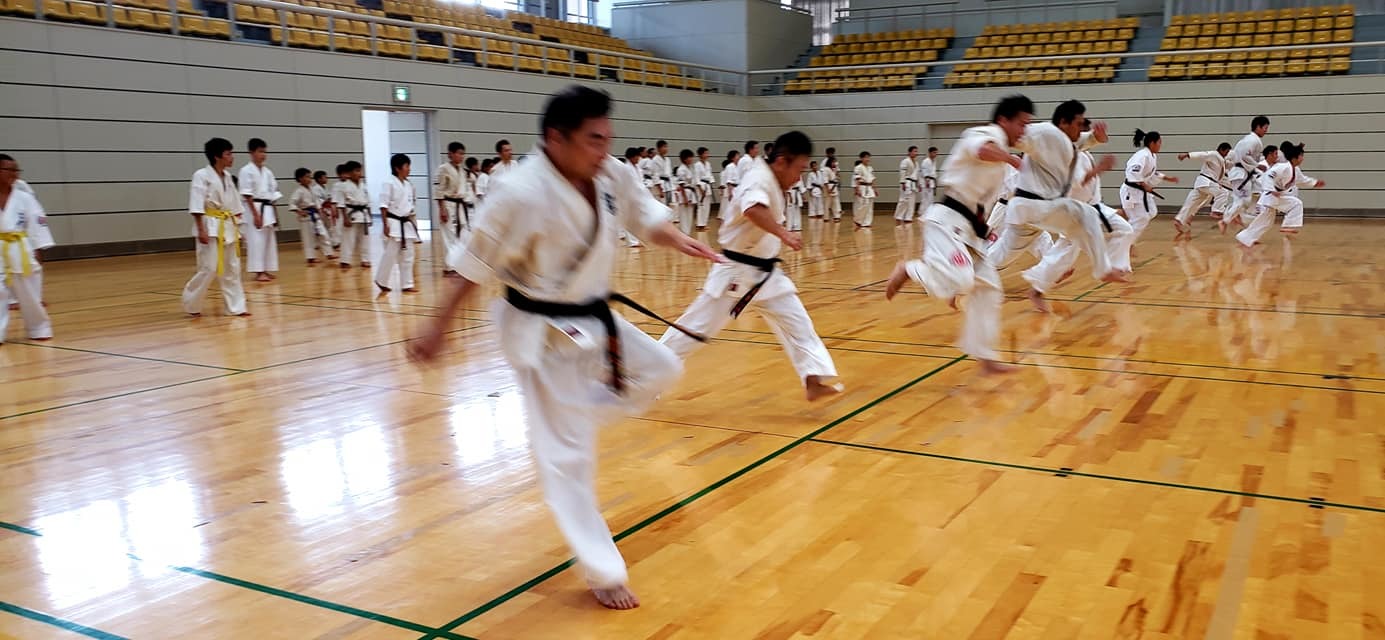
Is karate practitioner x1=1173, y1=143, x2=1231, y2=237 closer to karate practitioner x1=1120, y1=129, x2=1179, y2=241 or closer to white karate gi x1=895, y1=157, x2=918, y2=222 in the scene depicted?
karate practitioner x1=1120, y1=129, x2=1179, y2=241

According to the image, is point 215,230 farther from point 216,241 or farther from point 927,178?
point 927,178

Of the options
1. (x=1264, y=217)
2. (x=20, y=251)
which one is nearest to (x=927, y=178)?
(x=1264, y=217)

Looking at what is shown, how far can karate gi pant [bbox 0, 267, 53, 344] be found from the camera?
6.98m

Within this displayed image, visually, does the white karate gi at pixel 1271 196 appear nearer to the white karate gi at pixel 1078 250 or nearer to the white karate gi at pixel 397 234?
the white karate gi at pixel 1078 250

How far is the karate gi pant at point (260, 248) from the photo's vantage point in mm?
10797

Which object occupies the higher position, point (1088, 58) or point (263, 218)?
point (1088, 58)

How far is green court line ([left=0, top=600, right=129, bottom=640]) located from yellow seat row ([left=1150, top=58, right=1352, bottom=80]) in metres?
21.7

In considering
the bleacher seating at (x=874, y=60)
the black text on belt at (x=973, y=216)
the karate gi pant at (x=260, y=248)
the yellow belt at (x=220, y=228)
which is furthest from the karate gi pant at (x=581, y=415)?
the bleacher seating at (x=874, y=60)

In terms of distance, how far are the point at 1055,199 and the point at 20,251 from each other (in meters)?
7.08

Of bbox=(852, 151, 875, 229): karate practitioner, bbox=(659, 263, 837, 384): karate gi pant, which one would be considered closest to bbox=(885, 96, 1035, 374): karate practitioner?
bbox=(659, 263, 837, 384): karate gi pant

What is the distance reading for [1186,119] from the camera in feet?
66.4

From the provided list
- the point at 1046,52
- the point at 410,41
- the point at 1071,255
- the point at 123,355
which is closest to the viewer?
the point at 123,355

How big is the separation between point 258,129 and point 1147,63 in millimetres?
17484

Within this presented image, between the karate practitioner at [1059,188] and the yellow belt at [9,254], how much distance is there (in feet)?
21.5
